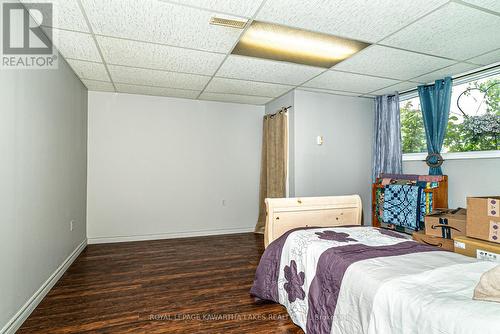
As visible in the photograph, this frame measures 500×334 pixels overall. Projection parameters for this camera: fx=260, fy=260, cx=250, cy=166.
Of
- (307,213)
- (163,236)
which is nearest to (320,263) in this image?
(307,213)

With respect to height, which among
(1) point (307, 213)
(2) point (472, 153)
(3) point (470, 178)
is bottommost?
(1) point (307, 213)

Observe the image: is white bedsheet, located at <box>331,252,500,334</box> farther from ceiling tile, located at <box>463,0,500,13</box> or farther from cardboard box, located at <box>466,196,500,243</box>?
ceiling tile, located at <box>463,0,500,13</box>

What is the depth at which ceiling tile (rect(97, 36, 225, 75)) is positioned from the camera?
96.8 inches

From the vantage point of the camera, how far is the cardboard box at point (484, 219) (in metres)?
2.06

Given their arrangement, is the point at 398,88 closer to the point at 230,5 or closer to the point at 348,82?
the point at 348,82

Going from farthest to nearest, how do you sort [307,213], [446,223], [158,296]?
1. [307,213]
2. [446,223]
3. [158,296]

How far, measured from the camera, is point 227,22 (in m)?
2.08

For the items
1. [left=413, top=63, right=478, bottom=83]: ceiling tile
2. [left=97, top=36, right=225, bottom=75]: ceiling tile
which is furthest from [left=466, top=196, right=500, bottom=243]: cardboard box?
[left=97, top=36, right=225, bottom=75]: ceiling tile

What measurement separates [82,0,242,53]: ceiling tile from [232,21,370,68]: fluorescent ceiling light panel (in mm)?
197

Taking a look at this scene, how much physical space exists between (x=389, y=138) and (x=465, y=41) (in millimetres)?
1640

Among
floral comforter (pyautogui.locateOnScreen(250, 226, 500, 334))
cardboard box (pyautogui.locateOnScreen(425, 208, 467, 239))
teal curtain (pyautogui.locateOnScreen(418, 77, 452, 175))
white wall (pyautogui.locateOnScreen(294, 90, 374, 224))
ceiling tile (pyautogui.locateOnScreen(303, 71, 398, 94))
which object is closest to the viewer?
floral comforter (pyautogui.locateOnScreen(250, 226, 500, 334))

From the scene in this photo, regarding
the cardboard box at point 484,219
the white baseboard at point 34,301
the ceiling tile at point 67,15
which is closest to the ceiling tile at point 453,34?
the cardboard box at point 484,219

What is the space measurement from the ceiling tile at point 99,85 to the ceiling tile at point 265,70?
1704 mm

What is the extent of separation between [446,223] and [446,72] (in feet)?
5.68
